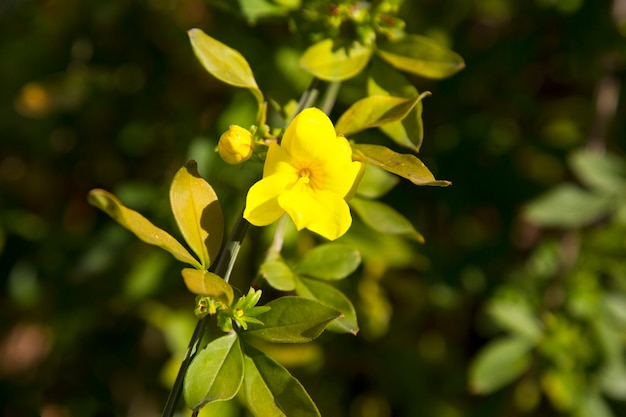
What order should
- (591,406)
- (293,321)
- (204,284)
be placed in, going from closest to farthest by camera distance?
(204,284) → (293,321) → (591,406)

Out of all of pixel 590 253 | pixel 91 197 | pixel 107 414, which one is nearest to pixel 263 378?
pixel 91 197

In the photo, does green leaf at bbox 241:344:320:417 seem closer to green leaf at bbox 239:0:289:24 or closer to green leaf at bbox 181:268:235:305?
green leaf at bbox 181:268:235:305

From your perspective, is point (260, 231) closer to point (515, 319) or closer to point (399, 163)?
point (515, 319)

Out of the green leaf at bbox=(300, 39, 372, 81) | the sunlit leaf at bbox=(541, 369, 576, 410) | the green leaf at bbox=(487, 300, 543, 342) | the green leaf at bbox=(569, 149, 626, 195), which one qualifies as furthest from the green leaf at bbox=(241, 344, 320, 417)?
the green leaf at bbox=(569, 149, 626, 195)

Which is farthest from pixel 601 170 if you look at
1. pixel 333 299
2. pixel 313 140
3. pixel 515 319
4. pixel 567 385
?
pixel 313 140

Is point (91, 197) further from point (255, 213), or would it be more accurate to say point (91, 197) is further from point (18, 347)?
point (18, 347)

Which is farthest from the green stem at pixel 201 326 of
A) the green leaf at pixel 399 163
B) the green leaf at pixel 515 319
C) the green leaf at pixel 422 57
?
the green leaf at pixel 515 319

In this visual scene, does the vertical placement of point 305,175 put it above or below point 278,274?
above
